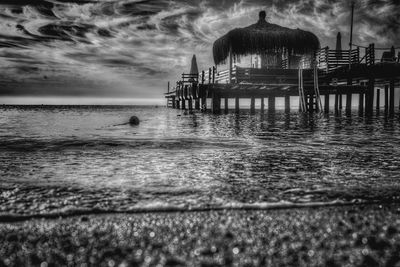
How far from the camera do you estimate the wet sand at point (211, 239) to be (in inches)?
33.6

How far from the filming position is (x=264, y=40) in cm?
2117

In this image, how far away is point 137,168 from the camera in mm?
2695

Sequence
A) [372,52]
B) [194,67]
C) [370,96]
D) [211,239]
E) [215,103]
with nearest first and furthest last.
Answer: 1. [211,239]
2. [372,52]
3. [370,96]
4. [215,103]
5. [194,67]

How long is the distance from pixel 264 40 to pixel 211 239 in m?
21.7

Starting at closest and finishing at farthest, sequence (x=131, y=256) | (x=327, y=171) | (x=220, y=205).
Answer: (x=131, y=256) → (x=220, y=205) → (x=327, y=171)

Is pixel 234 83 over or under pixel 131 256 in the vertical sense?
over

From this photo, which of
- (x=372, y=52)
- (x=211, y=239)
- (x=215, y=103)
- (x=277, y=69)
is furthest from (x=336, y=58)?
(x=211, y=239)

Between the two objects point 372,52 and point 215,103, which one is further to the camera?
point 215,103

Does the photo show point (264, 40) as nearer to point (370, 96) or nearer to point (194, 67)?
point (370, 96)

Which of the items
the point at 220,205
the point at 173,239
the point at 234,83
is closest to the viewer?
the point at 173,239

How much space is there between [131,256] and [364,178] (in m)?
1.81

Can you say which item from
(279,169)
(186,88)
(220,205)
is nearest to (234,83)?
(186,88)

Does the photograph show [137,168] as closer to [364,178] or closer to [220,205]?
[220,205]

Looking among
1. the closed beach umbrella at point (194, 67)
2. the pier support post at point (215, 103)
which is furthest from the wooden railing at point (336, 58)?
the closed beach umbrella at point (194, 67)
